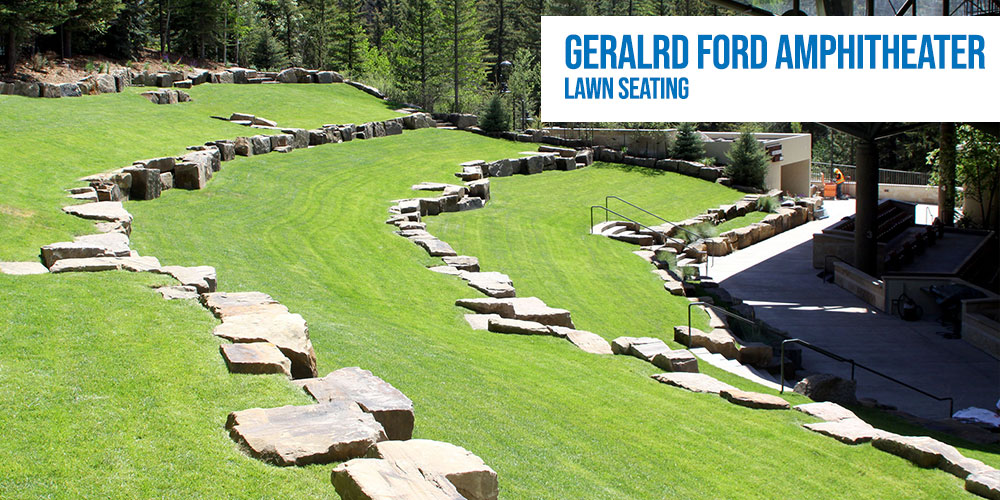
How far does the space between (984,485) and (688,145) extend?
35.9 metres

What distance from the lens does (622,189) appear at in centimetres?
3684

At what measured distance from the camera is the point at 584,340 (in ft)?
47.0

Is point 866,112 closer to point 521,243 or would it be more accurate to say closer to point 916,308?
point 916,308

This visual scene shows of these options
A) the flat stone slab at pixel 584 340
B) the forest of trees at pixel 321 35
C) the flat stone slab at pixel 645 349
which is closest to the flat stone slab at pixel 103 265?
the flat stone slab at pixel 584 340

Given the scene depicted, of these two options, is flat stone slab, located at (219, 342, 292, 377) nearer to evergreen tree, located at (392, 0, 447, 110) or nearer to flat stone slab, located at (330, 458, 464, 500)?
flat stone slab, located at (330, 458, 464, 500)

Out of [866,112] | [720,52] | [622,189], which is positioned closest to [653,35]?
[720,52]

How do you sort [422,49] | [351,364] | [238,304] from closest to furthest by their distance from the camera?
[351,364]
[238,304]
[422,49]

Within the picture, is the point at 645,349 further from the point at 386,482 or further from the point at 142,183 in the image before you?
the point at 142,183

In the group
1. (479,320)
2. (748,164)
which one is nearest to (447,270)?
(479,320)

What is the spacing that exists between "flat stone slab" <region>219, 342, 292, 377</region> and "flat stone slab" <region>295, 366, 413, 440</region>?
10.9 inches

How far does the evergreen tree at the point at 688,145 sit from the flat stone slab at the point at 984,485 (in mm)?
Answer: 35515

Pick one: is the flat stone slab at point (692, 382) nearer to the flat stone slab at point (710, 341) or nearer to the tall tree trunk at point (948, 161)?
the flat stone slab at point (710, 341)

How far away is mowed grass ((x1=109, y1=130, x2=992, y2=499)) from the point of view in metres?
8.70

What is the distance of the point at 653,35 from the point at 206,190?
11.8 metres
